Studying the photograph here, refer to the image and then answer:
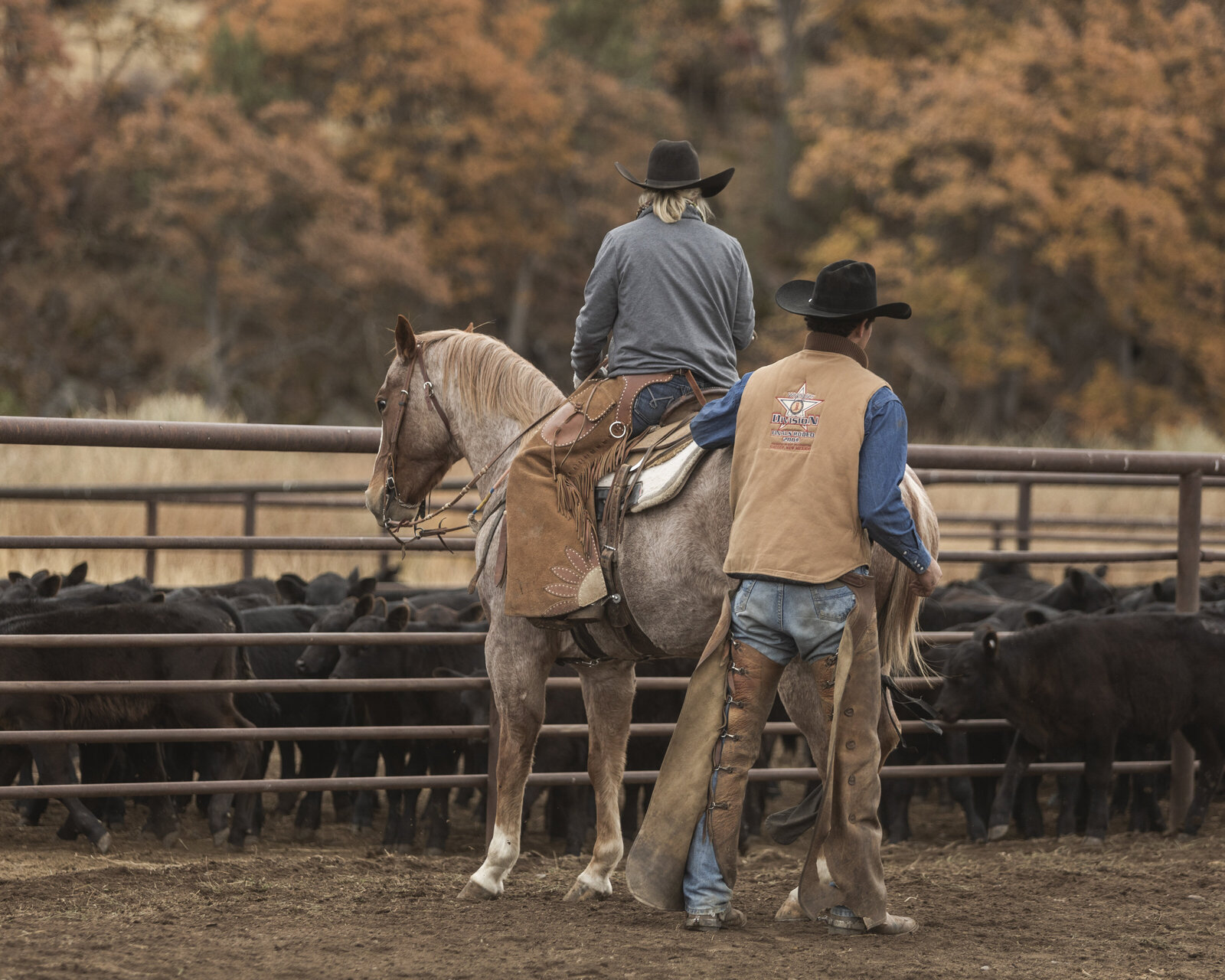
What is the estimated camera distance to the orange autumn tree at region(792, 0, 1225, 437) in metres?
29.3

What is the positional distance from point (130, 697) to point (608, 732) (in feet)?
8.51

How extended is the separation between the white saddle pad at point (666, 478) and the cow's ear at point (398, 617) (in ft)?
8.56

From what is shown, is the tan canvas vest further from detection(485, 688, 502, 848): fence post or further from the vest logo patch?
detection(485, 688, 502, 848): fence post

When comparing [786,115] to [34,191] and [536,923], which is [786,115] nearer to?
[34,191]

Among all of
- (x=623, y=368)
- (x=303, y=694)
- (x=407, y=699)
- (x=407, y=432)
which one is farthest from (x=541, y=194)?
(x=623, y=368)

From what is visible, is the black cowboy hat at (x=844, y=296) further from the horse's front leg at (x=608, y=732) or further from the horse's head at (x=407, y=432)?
the horse's head at (x=407, y=432)

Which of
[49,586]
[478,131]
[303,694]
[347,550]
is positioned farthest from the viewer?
[478,131]

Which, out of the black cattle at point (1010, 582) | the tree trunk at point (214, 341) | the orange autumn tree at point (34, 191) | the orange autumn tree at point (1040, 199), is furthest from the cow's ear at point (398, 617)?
the orange autumn tree at point (1040, 199)

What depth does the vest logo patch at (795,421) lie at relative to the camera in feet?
15.0

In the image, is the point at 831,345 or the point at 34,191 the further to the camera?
the point at 34,191

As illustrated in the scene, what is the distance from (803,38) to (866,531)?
122ft

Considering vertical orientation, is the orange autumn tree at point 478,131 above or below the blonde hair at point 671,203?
above

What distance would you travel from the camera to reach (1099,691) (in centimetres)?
727

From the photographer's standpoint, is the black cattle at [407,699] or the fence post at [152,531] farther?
the fence post at [152,531]
